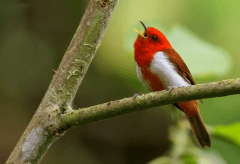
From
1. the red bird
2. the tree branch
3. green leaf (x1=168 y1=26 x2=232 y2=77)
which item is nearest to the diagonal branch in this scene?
the tree branch

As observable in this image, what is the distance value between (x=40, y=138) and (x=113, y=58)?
3.01 ft

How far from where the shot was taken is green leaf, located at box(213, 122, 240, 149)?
1.06 metres

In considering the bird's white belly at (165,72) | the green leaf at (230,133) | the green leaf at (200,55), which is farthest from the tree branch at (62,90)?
the green leaf at (230,133)

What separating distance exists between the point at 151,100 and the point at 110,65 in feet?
3.41

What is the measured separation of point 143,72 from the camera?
1.87 metres

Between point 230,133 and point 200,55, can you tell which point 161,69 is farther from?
point 230,133

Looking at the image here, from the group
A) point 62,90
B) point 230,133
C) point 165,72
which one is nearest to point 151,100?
point 230,133

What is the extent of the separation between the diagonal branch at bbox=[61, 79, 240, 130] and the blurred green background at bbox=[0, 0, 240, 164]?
0.22m

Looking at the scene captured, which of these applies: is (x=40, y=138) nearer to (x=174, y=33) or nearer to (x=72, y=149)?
(x=174, y=33)

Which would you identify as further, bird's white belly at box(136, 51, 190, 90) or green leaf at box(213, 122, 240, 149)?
bird's white belly at box(136, 51, 190, 90)

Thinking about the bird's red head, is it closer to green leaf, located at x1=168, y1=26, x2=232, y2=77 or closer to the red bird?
the red bird

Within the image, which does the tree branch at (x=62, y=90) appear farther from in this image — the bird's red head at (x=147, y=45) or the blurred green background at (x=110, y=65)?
the bird's red head at (x=147, y=45)

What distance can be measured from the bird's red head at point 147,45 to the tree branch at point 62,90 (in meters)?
0.49

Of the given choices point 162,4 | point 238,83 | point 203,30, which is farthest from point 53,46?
point 238,83
